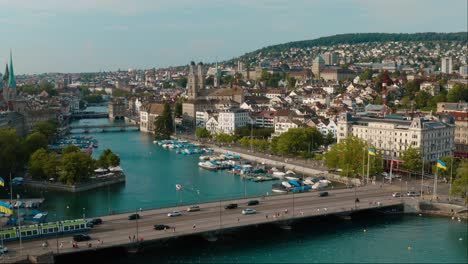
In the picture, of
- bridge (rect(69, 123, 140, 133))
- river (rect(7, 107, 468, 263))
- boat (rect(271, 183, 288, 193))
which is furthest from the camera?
bridge (rect(69, 123, 140, 133))

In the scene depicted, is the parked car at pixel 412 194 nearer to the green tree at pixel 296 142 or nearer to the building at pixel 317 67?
the green tree at pixel 296 142

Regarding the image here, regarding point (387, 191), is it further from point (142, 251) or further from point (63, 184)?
point (63, 184)

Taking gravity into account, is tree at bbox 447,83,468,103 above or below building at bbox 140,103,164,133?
above

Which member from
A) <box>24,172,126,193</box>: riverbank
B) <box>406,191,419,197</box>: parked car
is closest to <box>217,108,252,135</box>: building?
<box>24,172,126,193</box>: riverbank

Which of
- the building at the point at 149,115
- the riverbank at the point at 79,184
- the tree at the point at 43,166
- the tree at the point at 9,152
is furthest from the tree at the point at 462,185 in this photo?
the building at the point at 149,115

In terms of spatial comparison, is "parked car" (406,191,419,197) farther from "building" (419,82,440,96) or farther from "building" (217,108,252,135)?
"building" (419,82,440,96)

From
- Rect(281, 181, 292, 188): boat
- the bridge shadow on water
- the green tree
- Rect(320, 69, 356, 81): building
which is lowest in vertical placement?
the bridge shadow on water

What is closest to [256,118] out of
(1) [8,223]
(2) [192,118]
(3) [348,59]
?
(2) [192,118]
